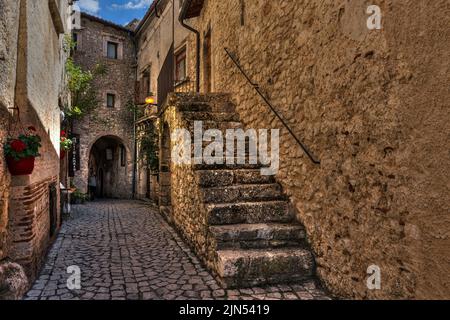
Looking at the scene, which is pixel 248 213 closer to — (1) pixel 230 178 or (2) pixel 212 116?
(1) pixel 230 178

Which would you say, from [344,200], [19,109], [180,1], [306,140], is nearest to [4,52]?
[19,109]

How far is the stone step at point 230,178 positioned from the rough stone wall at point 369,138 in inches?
15.9

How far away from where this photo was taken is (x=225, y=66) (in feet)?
22.7

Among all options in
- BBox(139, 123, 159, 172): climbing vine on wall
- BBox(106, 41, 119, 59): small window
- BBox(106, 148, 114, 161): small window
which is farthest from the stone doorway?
BBox(106, 148, 114, 161): small window

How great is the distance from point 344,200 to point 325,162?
480mm

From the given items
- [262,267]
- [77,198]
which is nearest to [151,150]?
[77,198]

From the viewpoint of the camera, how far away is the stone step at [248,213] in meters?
3.91

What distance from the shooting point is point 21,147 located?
2.98m

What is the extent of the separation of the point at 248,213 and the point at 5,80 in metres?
2.98

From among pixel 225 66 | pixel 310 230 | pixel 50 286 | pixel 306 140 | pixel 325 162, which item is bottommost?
pixel 50 286

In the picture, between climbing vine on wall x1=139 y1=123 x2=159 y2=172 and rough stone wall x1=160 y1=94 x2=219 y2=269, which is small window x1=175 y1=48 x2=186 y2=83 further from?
rough stone wall x1=160 y1=94 x2=219 y2=269

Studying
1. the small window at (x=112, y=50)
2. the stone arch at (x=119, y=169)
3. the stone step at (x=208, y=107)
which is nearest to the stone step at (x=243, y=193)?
the stone step at (x=208, y=107)

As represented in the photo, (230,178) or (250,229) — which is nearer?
(250,229)
